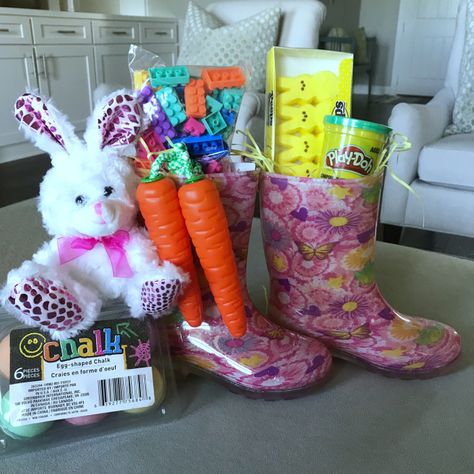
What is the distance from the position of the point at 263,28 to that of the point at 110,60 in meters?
1.23

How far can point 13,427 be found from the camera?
0.53 meters

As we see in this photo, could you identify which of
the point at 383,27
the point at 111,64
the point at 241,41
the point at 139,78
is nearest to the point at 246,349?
the point at 139,78

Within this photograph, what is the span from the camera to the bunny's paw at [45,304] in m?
0.48

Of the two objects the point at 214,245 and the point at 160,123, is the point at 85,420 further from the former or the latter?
the point at 160,123

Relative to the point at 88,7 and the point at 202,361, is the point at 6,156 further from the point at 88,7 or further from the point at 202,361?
the point at 202,361

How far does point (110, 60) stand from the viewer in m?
2.96

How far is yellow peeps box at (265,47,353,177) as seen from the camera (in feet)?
2.12

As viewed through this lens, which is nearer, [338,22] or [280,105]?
[280,105]

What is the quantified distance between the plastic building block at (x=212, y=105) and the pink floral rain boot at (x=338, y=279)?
0.36 ft

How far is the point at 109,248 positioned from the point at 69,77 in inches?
94.0

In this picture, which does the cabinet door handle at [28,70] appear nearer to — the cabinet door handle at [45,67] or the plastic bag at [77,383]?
the cabinet door handle at [45,67]

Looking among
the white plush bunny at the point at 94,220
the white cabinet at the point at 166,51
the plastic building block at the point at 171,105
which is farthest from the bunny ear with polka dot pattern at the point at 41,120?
the white cabinet at the point at 166,51

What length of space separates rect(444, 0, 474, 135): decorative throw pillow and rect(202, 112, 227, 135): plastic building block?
125 cm

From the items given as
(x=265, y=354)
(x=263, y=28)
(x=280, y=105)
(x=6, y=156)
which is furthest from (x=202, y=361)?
(x=6, y=156)
